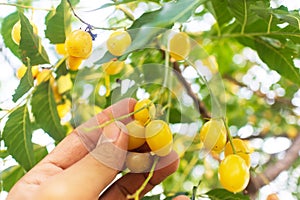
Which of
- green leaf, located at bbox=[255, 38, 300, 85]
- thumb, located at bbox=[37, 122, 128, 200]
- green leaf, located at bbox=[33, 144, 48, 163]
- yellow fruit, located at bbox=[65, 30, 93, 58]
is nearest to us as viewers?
thumb, located at bbox=[37, 122, 128, 200]

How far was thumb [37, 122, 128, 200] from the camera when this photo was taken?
60 cm

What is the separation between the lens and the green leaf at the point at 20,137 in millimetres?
840

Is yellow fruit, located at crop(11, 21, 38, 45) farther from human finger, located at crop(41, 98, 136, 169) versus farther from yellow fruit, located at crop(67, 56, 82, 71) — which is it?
human finger, located at crop(41, 98, 136, 169)

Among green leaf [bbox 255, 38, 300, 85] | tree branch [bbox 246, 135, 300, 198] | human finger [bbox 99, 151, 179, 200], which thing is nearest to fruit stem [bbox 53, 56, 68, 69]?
human finger [bbox 99, 151, 179, 200]

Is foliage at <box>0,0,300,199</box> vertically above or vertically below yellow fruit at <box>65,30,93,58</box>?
below

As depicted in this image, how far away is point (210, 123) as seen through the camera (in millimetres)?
679

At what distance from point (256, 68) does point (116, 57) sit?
2.86 ft

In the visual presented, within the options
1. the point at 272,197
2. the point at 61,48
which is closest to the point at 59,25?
the point at 61,48

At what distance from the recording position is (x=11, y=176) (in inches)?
37.1

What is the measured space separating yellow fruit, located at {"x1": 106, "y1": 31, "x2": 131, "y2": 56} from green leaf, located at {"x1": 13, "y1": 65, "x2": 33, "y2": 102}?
0.15 m

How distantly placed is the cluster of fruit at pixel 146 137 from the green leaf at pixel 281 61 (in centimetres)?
26

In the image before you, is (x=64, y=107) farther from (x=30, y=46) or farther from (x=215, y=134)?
(x=215, y=134)

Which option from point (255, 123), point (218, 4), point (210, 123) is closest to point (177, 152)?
point (210, 123)

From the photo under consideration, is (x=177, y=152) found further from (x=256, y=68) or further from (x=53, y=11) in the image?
(x=256, y=68)
